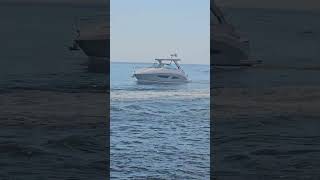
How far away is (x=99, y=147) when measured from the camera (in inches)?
134

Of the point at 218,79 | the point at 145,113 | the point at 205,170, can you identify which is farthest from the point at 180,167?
the point at 218,79

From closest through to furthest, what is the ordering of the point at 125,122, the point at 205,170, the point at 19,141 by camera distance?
the point at 19,141 < the point at 205,170 < the point at 125,122

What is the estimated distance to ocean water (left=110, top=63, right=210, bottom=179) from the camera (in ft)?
12.8

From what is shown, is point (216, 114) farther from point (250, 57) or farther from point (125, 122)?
point (125, 122)

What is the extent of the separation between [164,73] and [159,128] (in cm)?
53

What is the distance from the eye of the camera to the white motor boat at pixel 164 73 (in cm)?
411

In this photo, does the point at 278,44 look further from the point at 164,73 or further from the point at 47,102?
the point at 47,102

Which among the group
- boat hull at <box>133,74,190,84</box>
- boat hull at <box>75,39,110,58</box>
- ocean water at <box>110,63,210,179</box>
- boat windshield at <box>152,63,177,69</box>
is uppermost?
boat hull at <box>75,39,110,58</box>

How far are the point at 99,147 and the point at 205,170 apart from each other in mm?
899

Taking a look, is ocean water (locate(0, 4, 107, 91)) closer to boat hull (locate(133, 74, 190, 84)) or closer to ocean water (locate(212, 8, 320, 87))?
boat hull (locate(133, 74, 190, 84))

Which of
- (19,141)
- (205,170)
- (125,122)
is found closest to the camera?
(19,141)

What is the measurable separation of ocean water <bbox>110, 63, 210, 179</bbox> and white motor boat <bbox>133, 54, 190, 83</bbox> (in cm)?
7

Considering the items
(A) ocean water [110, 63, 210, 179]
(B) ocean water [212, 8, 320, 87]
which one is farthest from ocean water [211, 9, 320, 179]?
(A) ocean water [110, 63, 210, 179]

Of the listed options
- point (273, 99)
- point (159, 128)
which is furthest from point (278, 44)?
point (159, 128)
